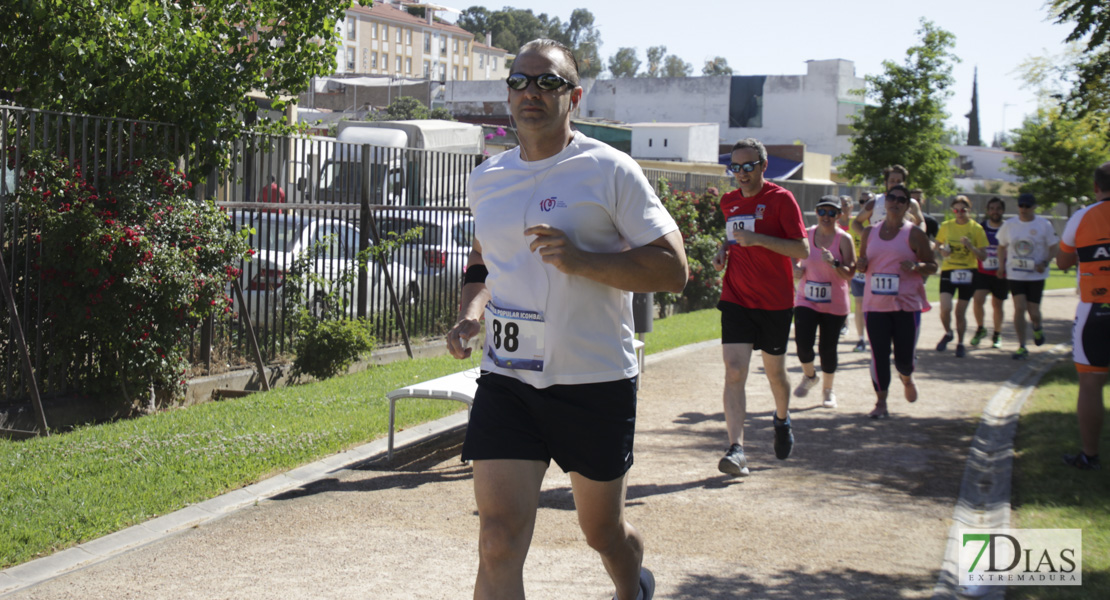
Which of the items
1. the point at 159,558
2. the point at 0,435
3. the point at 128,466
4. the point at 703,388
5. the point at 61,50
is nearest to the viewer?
the point at 159,558

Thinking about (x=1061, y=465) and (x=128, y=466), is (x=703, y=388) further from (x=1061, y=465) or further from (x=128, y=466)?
(x=128, y=466)

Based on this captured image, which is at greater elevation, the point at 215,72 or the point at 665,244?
the point at 215,72

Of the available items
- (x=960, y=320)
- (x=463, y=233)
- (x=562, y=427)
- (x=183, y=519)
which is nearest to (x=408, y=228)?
(x=463, y=233)

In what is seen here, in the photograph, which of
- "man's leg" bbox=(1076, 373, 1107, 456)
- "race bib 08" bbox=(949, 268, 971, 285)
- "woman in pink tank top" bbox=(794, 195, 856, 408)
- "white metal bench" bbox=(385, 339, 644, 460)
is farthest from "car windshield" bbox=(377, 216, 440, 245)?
"man's leg" bbox=(1076, 373, 1107, 456)

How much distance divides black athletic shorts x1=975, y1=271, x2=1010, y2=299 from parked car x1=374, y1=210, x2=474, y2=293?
6.87 metres

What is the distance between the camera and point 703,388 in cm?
1028

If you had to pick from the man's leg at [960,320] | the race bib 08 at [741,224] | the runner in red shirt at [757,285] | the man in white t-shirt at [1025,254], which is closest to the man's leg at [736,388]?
the runner in red shirt at [757,285]

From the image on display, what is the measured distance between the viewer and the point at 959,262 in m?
13.5

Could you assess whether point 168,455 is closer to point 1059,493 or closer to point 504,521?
point 504,521

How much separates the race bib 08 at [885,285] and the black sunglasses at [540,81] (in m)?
5.91

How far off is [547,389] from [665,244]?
629 mm

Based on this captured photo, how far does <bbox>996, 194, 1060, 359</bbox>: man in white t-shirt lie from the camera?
42.7 ft

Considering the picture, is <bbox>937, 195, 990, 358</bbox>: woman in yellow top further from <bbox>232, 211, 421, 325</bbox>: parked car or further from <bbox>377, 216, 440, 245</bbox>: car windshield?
<bbox>232, 211, 421, 325</bbox>: parked car

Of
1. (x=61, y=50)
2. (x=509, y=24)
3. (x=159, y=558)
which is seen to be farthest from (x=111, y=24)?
(x=509, y=24)
